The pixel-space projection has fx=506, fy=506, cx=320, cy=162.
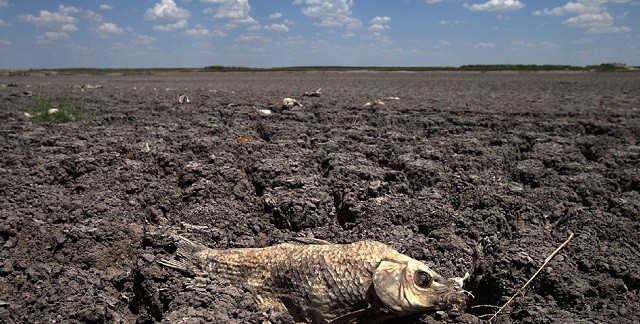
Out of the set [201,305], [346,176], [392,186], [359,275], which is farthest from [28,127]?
[359,275]

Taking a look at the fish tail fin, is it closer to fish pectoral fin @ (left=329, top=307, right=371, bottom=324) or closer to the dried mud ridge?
the dried mud ridge

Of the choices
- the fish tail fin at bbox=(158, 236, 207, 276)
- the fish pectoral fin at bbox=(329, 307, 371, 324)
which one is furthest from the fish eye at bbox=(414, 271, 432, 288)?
the fish tail fin at bbox=(158, 236, 207, 276)

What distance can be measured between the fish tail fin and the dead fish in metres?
0.09

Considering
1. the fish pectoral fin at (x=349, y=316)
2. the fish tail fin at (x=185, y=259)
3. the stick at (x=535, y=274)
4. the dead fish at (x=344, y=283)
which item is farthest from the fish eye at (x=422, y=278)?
the fish tail fin at (x=185, y=259)

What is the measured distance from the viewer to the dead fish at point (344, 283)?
2361 millimetres

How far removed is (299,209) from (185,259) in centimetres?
115

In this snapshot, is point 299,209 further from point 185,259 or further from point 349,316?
point 349,316

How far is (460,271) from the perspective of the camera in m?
3.14

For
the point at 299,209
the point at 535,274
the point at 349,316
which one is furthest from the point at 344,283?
the point at 299,209

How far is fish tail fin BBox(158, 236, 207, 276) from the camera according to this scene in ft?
A: 9.29

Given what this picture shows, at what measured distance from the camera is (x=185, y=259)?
288 cm

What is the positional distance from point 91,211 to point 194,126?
11.6ft

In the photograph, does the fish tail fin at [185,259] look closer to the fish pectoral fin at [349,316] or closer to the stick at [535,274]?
the fish pectoral fin at [349,316]

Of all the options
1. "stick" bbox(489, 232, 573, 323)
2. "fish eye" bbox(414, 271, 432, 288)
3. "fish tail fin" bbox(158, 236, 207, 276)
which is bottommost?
"stick" bbox(489, 232, 573, 323)
